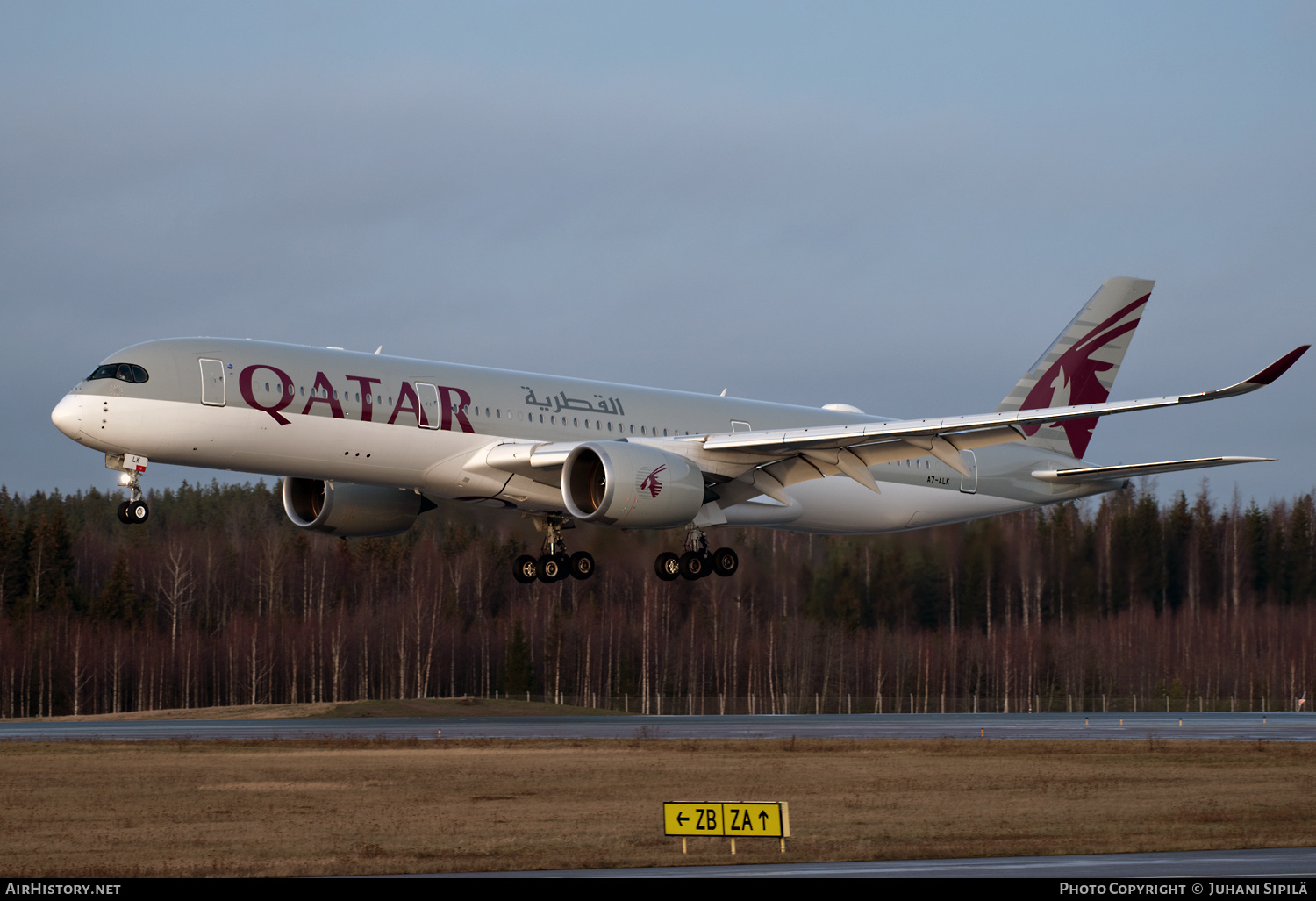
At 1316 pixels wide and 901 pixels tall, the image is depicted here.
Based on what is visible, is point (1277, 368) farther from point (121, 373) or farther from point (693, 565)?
point (121, 373)

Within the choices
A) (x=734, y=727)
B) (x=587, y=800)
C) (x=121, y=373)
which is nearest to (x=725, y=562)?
(x=587, y=800)

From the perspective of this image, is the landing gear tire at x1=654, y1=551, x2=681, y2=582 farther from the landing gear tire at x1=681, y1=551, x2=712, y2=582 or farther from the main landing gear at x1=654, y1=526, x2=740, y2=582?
the landing gear tire at x1=681, y1=551, x2=712, y2=582

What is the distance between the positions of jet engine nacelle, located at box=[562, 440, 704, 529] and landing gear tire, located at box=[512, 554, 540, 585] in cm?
480

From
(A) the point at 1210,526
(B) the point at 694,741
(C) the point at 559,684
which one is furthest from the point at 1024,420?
(C) the point at 559,684

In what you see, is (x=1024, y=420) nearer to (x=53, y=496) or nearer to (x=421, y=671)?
(x=421, y=671)

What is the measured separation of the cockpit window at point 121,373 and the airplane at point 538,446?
0.04m

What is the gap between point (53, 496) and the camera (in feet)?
443

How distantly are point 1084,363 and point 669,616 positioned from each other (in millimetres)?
44863

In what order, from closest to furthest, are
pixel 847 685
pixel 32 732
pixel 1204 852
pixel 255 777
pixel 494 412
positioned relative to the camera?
pixel 1204 852, pixel 494 412, pixel 255 777, pixel 32 732, pixel 847 685

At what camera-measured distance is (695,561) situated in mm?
39594

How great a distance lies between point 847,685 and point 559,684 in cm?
2250

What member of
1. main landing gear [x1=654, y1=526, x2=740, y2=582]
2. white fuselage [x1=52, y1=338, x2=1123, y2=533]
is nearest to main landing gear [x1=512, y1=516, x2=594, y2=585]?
white fuselage [x1=52, y1=338, x2=1123, y2=533]

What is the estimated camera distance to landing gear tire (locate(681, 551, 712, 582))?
129 ft

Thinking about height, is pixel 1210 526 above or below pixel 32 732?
above
